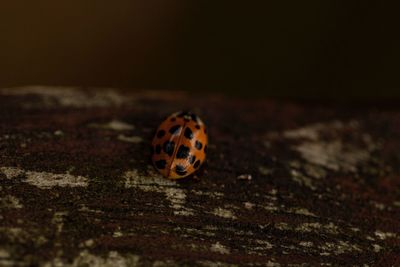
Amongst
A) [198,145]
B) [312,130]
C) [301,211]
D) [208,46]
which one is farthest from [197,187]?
[208,46]

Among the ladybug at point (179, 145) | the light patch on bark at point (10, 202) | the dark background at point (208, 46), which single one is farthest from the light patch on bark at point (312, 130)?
the dark background at point (208, 46)

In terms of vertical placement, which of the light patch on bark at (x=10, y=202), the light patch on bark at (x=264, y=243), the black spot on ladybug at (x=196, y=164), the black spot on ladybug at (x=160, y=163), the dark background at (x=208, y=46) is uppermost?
the dark background at (x=208, y=46)

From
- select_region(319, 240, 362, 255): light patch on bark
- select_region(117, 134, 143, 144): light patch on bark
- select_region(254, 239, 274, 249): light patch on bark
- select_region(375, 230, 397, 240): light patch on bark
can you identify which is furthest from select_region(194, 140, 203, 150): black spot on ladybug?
select_region(375, 230, 397, 240): light patch on bark

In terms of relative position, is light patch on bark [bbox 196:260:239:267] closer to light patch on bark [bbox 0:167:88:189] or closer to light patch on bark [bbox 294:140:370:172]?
light patch on bark [bbox 0:167:88:189]

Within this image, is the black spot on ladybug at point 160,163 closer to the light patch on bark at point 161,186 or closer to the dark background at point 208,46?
the light patch on bark at point 161,186

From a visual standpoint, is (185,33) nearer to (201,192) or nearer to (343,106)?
(343,106)

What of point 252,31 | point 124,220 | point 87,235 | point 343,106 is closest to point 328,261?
point 124,220

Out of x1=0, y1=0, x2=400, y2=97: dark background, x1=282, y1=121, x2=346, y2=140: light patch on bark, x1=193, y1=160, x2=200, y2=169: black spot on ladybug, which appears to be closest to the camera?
x1=193, y1=160, x2=200, y2=169: black spot on ladybug
